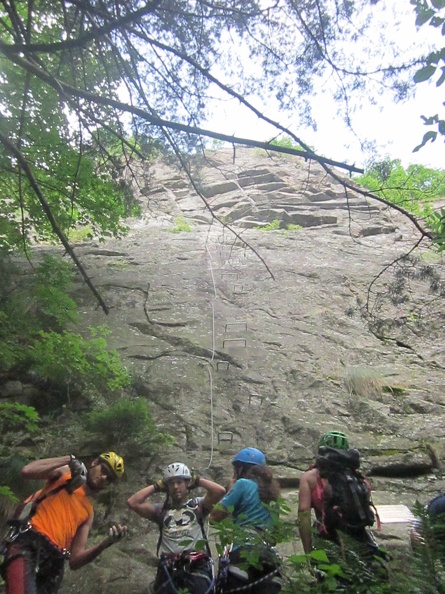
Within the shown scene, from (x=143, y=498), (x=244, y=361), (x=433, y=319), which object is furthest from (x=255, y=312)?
(x=143, y=498)

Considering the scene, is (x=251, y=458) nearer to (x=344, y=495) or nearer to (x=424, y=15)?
(x=344, y=495)

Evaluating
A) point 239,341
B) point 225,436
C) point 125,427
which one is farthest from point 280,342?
point 125,427

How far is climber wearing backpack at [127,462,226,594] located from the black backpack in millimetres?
746

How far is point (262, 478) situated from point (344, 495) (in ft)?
1.75

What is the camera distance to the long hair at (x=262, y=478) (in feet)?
10.8

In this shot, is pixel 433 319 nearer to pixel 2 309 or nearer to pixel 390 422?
pixel 390 422

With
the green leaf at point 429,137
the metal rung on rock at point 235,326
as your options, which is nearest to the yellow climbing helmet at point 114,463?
the green leaf at point 429,137

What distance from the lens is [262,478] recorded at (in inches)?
133

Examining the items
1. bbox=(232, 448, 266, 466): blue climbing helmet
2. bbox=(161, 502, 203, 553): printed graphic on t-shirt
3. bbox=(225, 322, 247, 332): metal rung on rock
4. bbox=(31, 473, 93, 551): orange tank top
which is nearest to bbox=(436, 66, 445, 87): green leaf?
bbox=(232, 448, 266, 466): blue climbing helmet

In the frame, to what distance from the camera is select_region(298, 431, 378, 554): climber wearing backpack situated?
308 cm

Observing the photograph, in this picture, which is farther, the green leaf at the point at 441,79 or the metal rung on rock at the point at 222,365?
the metal rung on rock at the point at 222,365

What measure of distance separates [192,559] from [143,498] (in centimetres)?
55

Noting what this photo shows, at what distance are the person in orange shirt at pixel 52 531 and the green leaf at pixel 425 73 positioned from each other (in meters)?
2.86

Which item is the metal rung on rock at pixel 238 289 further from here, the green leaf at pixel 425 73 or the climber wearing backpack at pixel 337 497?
the green leaf at pixel 425 73
